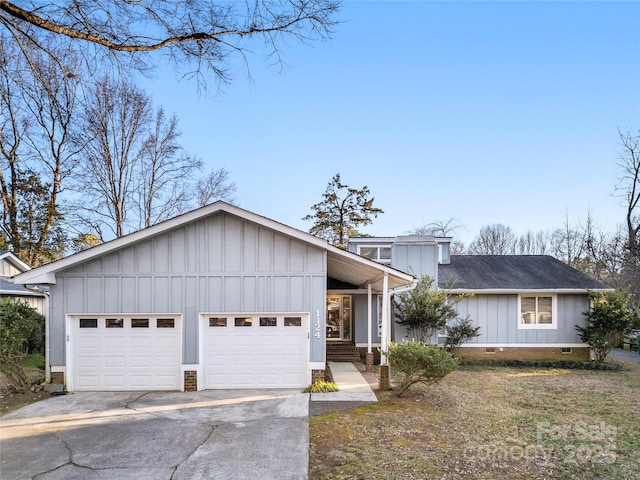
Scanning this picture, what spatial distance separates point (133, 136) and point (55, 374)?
15729 millimetres

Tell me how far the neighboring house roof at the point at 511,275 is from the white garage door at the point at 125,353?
9.68 m

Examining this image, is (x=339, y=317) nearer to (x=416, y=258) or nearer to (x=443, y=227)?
(x=416, y=258)

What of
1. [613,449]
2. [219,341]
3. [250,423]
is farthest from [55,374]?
[613,449]

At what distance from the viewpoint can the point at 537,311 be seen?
46.5ft

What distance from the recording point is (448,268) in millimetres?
15906

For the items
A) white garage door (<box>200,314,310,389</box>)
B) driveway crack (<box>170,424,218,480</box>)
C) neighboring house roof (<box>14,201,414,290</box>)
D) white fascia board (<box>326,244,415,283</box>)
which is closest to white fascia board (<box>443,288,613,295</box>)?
white fascia board (<box>326,244,415,283</box>)

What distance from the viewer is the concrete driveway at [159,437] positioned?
514 centimetres

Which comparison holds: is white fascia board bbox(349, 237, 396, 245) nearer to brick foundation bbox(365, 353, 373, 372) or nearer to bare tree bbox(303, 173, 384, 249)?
brick foundation bbox(365, 353, 373, 372)

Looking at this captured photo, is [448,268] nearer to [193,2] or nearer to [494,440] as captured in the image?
[494,440]

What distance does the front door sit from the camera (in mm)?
14977

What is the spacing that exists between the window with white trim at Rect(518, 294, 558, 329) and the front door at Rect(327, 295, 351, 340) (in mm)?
6434

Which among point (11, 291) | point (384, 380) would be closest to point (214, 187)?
point (11, 291)

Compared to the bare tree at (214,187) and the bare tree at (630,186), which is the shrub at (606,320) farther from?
the bare tree at (214,187)

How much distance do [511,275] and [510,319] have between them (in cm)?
202
